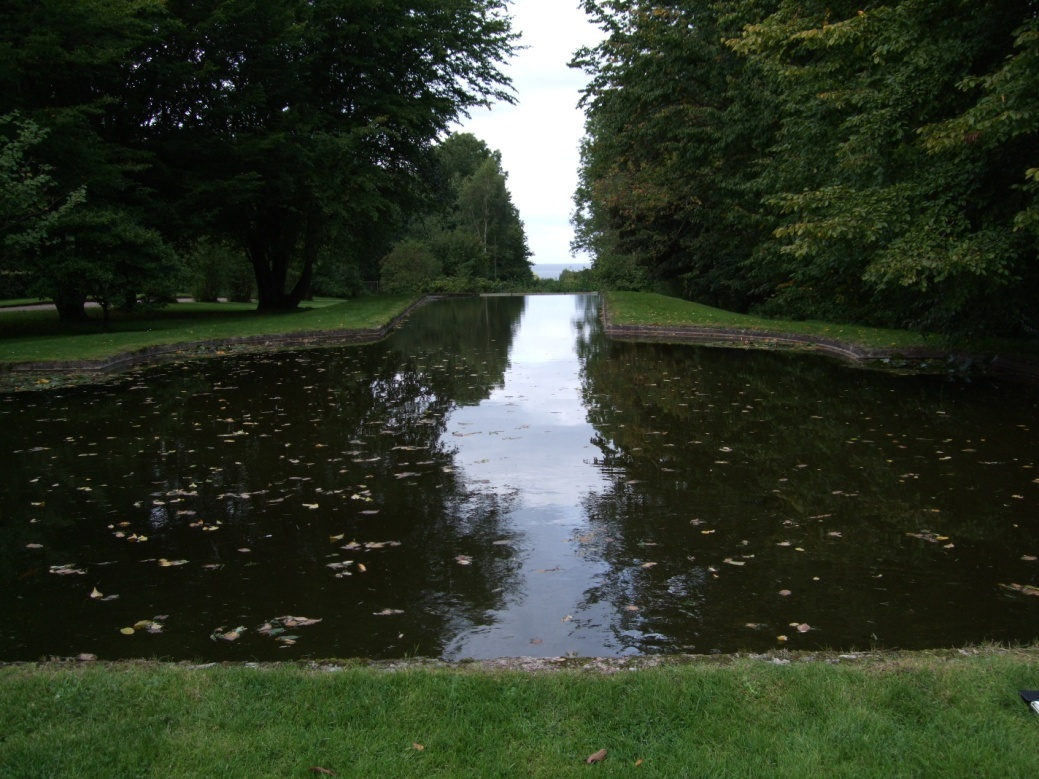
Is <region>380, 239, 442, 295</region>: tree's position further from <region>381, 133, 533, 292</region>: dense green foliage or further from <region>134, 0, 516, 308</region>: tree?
<region>134, 0, 516, 308</region>: tree

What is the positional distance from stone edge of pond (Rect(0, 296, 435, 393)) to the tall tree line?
2374mm

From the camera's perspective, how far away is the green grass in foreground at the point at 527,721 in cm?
303

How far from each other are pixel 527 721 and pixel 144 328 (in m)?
22.8

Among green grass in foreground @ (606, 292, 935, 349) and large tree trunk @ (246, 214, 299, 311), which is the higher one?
large tree trunk @ (246, 214, 299, 311)

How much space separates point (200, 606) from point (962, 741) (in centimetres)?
414

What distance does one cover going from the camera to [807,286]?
74.9 feet

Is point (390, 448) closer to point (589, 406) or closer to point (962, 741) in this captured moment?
point (589, 406)

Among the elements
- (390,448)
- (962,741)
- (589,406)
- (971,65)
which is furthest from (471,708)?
(971,65)

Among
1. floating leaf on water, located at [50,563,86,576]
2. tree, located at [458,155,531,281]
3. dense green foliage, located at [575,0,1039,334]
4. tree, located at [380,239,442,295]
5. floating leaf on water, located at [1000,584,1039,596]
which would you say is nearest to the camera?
floating leaf on water, located at [1000,584,1039,596]

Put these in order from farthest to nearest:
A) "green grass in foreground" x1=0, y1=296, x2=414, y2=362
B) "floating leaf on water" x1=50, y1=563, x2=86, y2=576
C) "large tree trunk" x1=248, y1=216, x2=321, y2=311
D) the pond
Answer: "large tree trunk" x1=248, y1=216, x2=321, y2=311, "green grass in foreground" x1=0, y1=296, x2=414, y2=362, "floating leaf on water" x1=50, y1=563, x2=86, y2=576, the pond

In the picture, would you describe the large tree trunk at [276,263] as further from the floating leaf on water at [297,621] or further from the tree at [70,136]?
the floating leaf on water at [297,621]

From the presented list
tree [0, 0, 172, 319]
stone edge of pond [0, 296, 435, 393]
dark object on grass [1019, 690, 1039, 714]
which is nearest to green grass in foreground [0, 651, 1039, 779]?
dark object on grass [1019, 690, 1039, 714]

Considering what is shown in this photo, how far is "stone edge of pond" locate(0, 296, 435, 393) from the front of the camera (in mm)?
14039

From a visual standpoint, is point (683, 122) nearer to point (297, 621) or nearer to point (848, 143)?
point (848, 143)
